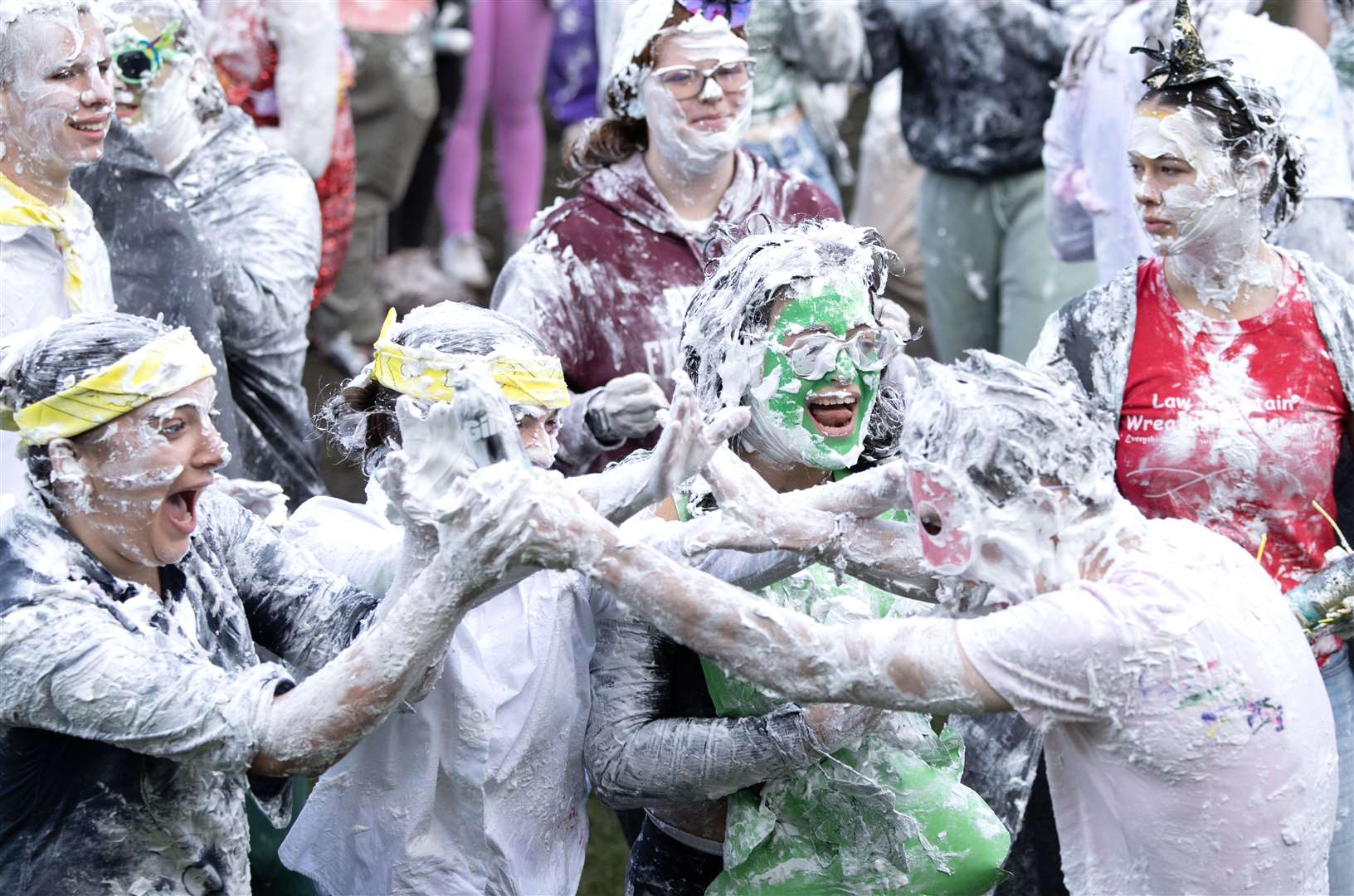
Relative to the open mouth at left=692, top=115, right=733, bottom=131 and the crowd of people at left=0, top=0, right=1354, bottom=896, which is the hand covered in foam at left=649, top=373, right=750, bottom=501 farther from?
the open mouth at left=692, top=115, right=733, bottom=131

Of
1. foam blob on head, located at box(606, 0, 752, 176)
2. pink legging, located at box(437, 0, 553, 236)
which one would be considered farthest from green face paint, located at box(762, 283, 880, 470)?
pink legging, located at box(437, 0, 553, 236)

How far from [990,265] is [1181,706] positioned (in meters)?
3.77

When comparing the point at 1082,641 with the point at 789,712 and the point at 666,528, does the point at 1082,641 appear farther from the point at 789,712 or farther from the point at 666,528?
the point at 666,528

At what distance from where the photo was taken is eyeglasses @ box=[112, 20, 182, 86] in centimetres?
429

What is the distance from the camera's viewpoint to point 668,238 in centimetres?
414

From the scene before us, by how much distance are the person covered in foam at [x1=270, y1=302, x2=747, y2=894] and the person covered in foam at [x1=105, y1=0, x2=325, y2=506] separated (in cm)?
135

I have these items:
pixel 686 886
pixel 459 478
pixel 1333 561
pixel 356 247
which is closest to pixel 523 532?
pixel 459 478

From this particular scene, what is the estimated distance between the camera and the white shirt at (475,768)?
9.24 ft

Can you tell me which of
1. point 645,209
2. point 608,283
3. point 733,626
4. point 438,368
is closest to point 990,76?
point 645,209

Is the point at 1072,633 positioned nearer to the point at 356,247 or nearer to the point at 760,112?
the point at 760,112

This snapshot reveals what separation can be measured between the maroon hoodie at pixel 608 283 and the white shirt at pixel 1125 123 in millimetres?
1143

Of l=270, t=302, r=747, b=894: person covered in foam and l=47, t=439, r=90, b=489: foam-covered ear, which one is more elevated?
l=47, t=439, r=90, b=489: foam-covered ear

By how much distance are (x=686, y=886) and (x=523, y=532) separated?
3.02ft

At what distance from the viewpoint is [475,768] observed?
2.82 metres
